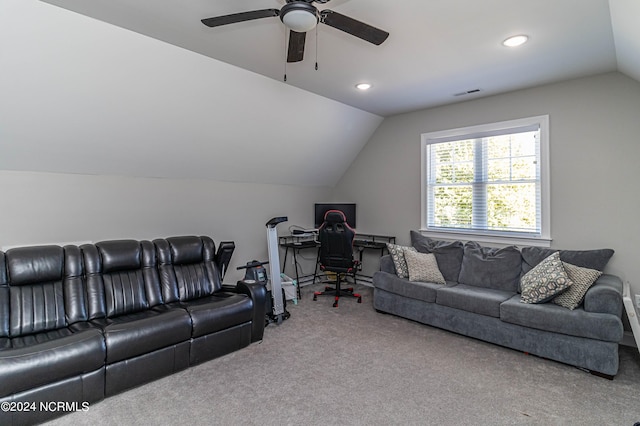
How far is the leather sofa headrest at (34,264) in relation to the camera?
8.55ft

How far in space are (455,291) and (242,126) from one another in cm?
306

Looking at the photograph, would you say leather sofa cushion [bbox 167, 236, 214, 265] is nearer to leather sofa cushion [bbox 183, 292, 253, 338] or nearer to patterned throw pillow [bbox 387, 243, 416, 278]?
leather sofa cushion [bbox 183, 292, 253, 338]

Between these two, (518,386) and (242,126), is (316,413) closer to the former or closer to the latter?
(518,386)

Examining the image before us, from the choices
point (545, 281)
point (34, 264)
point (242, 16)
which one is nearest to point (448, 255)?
point (545, 281)

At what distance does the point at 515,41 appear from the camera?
272 cm

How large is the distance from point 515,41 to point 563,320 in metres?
2.35

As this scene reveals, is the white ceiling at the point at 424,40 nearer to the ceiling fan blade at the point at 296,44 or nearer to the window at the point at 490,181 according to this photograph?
the ceiling fan blade at the point at 296,44

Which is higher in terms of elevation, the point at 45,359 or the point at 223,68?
the point at 223,68

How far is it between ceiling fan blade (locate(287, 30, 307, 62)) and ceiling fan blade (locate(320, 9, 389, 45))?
0.67ft

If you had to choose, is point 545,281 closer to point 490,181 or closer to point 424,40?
point 490,181

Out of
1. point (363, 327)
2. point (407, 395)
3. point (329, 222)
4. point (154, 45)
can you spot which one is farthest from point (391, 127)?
point (407, 395)

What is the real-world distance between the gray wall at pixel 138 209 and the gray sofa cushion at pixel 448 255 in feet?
7.30

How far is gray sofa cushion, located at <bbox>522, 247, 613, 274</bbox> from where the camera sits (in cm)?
325

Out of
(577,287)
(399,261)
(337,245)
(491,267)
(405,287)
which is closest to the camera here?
(577,287)
